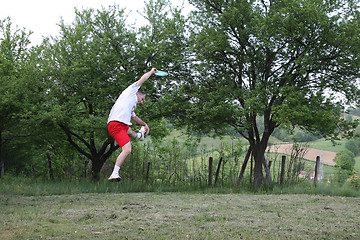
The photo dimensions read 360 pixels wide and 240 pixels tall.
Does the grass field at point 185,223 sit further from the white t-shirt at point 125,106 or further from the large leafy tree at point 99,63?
the large leafy tree at point 99,63

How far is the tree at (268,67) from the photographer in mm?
14469

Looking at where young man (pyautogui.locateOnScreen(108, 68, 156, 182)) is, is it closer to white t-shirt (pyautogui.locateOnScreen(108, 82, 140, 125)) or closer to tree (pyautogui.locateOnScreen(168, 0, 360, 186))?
white t-shirt (pyautogui.locateOnScreen(108, 82, 140, 125))

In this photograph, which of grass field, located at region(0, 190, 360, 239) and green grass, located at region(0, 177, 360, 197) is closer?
grass field, located at region(0, 190, 360, 239)

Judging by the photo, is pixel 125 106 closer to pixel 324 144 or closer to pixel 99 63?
pixel 99 63

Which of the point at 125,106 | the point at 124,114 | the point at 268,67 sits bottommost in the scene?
the point at 124,114

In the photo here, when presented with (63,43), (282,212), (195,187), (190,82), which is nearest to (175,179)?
(195,187)

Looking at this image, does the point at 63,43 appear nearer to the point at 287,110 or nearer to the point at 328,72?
the point at 287,110

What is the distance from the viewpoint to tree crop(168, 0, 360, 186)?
14.5 metres

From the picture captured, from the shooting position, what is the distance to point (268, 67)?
17125 millimetres

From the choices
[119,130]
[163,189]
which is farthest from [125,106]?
[163,189]

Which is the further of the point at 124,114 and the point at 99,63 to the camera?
the point at 99,63

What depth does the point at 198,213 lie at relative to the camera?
7902 mm

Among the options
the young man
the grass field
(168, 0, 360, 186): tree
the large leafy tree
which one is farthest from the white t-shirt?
the large leafy tree

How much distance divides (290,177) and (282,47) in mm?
5738
